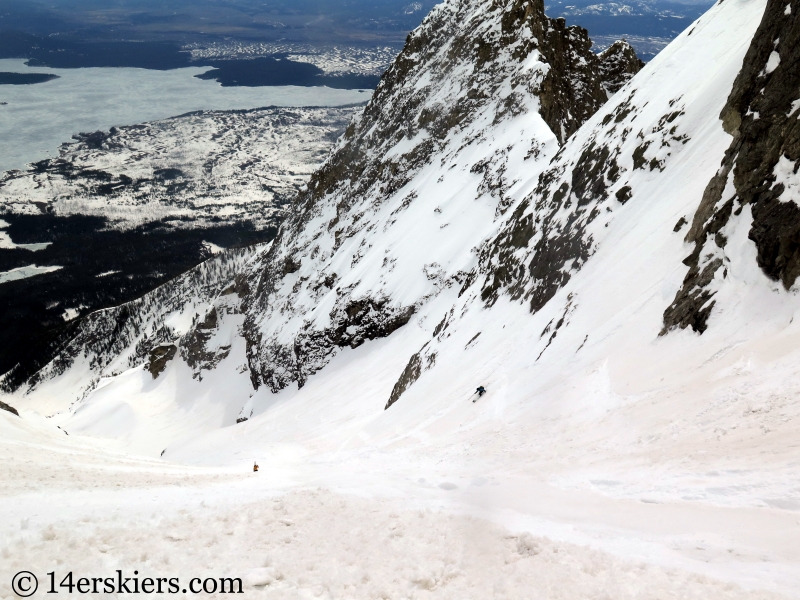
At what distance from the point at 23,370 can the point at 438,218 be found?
447ft

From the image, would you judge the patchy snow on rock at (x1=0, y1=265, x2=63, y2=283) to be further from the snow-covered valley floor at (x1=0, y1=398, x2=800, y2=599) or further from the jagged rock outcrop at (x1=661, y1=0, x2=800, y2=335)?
the jagged rock outcrop at (x1=661, y1=0, x2=800, y2=335)

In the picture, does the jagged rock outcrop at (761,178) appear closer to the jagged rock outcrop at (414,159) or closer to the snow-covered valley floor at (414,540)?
the snow-covered valley floor at (414,540)

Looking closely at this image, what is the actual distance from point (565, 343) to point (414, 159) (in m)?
41.8

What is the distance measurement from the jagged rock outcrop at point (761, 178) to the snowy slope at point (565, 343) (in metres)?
0.14

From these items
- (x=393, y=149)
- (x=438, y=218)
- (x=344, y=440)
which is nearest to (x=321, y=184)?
(x=393, y=149)

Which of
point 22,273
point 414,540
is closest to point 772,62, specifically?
point 414,540

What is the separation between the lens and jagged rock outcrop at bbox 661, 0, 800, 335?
43.7 ft

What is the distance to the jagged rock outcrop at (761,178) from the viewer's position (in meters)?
13.3

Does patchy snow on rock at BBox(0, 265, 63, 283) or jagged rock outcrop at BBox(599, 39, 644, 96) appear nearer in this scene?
jagged rock outcrop at BBox(599, 39, 644, 96)

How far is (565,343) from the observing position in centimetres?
2003

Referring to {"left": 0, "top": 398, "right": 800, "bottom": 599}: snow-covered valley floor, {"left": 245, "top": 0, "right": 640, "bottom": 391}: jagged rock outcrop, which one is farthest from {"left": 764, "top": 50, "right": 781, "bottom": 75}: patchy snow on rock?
{"left": 245, "top": 0, "right": 640, "bottom": 391}: jagged rock outcrop

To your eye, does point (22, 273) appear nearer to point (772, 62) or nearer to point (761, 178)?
point (772, 62)

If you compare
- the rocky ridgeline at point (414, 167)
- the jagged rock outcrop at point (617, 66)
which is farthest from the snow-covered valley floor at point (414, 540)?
the jagged rock outcrop at point (617, 66)

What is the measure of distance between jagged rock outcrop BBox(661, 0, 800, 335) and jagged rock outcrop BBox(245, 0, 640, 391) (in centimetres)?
2550
